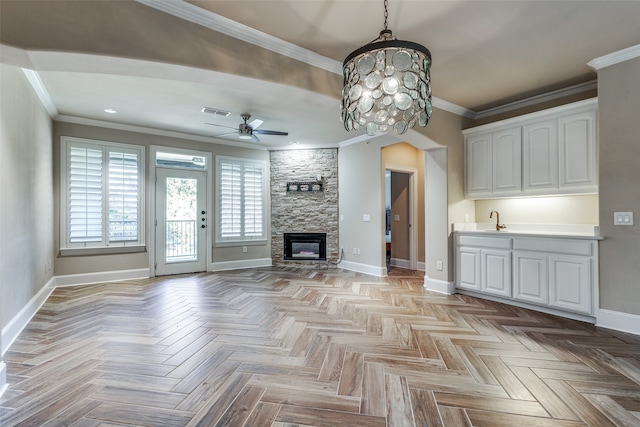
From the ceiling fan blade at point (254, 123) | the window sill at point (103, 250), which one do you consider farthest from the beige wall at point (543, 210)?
the window sill at point (103, 250)

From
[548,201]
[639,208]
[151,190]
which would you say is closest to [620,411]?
[639,208]

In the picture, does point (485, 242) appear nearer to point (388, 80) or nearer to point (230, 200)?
→ point (388, 80)

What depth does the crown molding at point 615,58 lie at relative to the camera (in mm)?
2850

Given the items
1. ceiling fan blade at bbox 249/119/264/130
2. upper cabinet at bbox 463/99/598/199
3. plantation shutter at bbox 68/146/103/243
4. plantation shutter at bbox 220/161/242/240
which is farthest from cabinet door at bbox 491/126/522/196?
plantation shutter at bbox 68/146/103/243

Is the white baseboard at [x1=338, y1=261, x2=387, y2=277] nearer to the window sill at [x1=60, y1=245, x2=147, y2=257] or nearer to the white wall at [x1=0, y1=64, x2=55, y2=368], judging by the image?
the window sill at [x1=60, y1=245, x2=147, y2=257]

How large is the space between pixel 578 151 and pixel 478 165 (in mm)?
1161

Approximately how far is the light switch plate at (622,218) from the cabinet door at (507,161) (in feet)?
3.42

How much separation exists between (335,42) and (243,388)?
116 inches

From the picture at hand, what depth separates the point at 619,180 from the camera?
2.97 meters

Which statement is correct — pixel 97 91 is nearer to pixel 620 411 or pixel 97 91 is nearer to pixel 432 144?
pixel 432 144

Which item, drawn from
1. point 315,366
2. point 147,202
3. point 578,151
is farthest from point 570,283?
point 147,202

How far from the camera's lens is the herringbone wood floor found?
68.2 inches

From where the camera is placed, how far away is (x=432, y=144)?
4.27 meters

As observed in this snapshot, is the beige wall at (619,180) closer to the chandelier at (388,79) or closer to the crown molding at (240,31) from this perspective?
the chandelier at (388,79)
